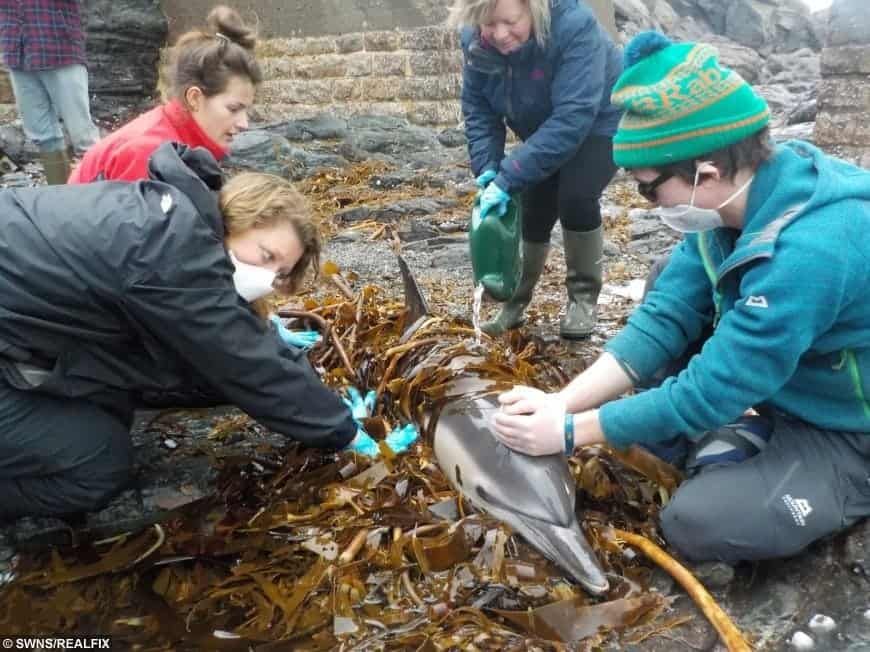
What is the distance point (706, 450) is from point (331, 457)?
55.4 inches

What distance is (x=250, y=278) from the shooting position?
8.66 feet

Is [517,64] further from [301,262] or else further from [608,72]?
[301,262]

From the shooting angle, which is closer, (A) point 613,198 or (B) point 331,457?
(B) point 331,457

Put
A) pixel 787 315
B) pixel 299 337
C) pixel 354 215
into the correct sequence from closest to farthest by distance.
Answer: pixel 787 315
pixel 299 337
pixel 354 215

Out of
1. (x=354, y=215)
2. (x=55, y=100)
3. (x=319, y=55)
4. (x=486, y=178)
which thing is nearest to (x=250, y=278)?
(x=486, y=178)

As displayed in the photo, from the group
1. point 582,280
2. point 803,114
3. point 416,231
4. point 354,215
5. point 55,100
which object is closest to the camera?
point 582,280

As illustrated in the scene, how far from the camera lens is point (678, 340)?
2697 millimetres

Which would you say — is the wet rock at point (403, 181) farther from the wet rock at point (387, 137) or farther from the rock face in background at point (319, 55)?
the rock face in background at point (319, 55)

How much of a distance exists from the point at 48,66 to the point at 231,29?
3.31 metres

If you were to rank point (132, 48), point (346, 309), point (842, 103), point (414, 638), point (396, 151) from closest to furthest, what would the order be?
1. point (414, 638)
2. point (346, 309)
3. point (842, 103)
4. point (396, 151)
5. point (132, 48)

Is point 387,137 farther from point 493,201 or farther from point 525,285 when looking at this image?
point 493,201

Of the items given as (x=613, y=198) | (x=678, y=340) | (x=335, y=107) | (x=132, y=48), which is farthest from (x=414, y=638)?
(x=132, y=48)

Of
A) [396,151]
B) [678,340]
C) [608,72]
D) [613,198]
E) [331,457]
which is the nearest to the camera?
[678,340]

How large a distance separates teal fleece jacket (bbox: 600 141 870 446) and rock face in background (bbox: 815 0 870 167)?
20.4ft
